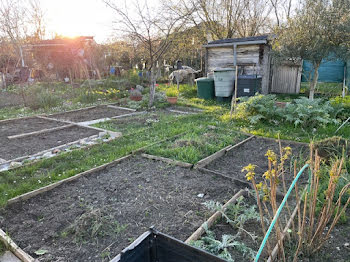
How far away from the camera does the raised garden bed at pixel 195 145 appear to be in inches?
167

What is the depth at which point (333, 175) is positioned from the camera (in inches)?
70.4

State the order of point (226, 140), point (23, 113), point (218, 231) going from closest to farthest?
point (218, 231), point (226, 140), point (23, 113)

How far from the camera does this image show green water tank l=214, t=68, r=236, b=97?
958 centimetres

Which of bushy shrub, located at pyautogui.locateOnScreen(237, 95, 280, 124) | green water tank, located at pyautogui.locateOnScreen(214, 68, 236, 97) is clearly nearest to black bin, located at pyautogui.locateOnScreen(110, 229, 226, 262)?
bushy shrub, located at pyautogui.locateOnScreen(237, 95, 280, 124)

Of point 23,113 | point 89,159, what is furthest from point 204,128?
point 23,113

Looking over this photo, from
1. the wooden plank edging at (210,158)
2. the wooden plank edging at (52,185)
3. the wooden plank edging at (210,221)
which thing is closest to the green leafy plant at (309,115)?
the wooden plank edging at (210,158)

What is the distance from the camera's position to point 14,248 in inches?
87.8

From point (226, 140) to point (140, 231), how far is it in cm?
295

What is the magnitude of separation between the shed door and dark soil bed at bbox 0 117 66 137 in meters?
8.95

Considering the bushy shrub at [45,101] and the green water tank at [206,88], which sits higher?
the green water tank at [206,88]

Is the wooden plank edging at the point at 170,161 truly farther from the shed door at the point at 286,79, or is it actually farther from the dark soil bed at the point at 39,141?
the shed door at the point at 286,79

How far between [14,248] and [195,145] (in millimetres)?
3104

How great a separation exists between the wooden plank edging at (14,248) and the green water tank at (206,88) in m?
8.89

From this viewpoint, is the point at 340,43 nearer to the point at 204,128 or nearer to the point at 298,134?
the point at 298,134
